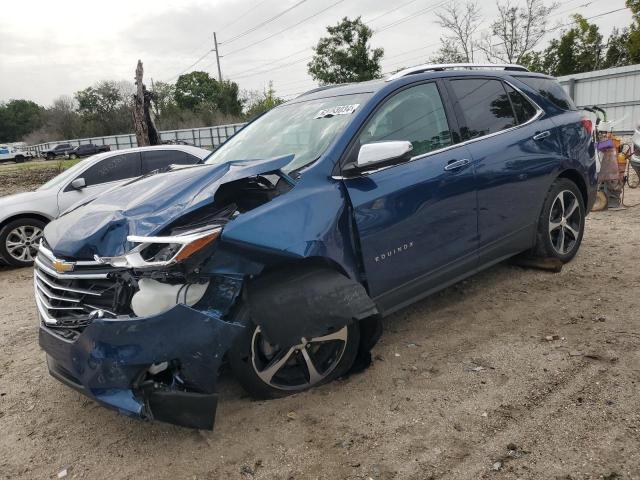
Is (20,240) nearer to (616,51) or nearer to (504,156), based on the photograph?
(504,156)

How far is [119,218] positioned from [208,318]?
809 millimetres

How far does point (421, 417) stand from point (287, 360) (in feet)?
2.63

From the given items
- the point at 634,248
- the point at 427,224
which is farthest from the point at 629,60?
the point at 427,224

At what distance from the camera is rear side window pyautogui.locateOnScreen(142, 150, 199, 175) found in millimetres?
7914

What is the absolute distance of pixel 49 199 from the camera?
7328mm

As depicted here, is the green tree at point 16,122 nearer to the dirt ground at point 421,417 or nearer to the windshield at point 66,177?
the windshield at point 66,177

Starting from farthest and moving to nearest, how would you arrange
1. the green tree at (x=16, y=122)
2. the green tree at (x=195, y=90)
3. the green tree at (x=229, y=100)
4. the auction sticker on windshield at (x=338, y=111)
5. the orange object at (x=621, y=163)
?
1. the green tree at (x=16, y=122)
2. the green tree at (x=195, y=90)
3. the green tree at (x=229, y=100)
4. the orange object at (x=621, y=163)
5. the auction sticker on windshield at (x=338, y=111)

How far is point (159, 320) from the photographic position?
232 centimetres

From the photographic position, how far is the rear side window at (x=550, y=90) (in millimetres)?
4660

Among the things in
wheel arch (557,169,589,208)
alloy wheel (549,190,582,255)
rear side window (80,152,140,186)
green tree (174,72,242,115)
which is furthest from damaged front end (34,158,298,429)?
green tree (174,72,242,115)

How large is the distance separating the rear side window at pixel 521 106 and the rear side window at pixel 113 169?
5.65m

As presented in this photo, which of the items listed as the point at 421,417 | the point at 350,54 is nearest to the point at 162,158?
the point at 421,417

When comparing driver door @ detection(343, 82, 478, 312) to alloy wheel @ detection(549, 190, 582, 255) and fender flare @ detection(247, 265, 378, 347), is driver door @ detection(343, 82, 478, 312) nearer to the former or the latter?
fender flare @ detection(247, 265, 378, 347)

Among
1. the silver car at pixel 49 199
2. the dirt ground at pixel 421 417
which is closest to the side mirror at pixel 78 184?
the silver car at pixel 49 199
